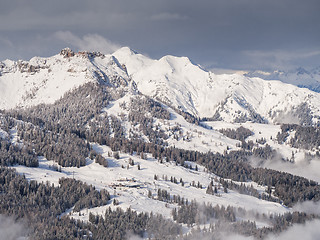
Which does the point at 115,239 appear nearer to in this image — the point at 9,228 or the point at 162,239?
the point at 162,239

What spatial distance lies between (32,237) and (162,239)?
74.2 meters

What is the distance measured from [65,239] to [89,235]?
14630mm

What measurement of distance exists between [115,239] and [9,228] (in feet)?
206

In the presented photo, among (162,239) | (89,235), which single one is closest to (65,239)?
(89,235)

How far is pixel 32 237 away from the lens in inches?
7525

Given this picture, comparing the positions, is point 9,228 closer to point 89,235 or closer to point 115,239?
point 89,235

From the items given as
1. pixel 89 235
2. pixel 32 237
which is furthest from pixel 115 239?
pixel 32 237

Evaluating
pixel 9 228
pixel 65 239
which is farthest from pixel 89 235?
pixel 9 228

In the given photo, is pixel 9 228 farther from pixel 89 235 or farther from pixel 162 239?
pixel 162 239

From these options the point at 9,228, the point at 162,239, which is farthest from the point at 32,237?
the point at 162,239

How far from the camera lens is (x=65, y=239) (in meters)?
190

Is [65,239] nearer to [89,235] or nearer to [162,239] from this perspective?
[89,235]

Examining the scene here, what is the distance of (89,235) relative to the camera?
19838cm

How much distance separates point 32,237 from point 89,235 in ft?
104
